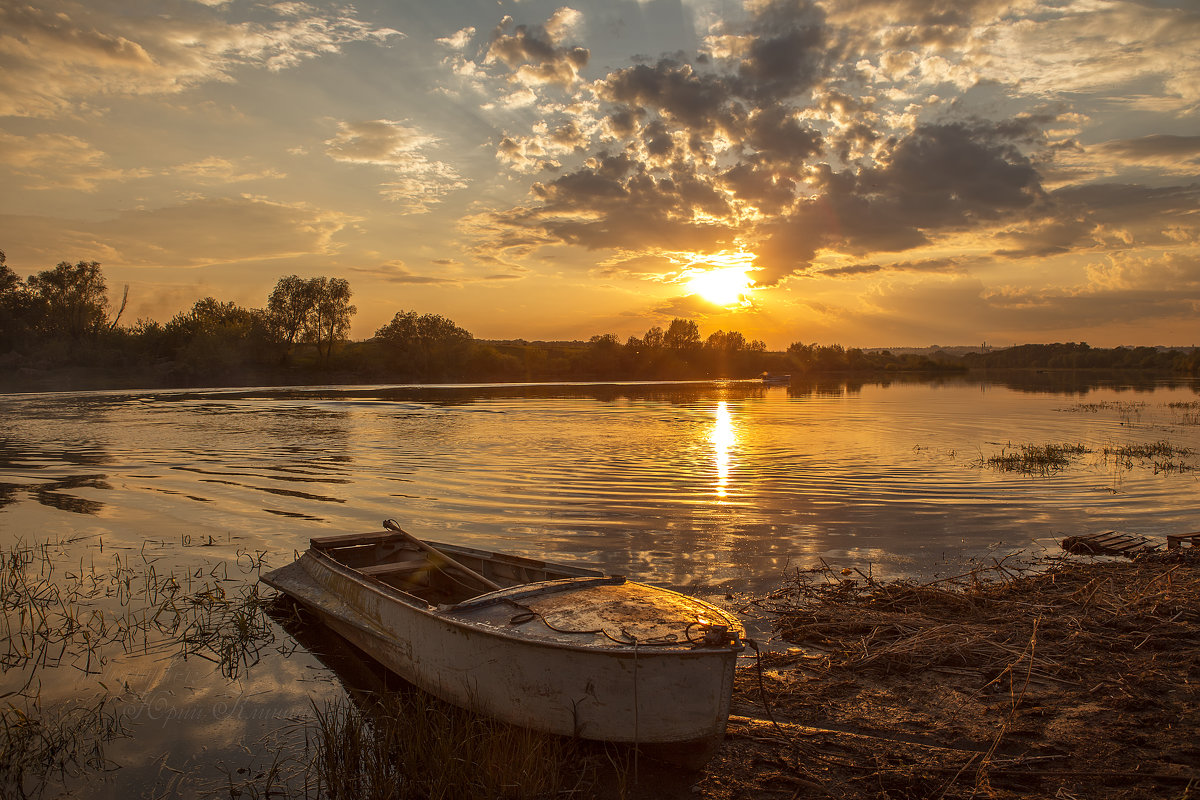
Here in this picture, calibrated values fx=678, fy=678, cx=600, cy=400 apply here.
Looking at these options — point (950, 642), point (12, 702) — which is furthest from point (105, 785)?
point (950, 642)

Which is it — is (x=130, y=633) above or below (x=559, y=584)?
below

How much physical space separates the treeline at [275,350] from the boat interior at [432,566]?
93.8 metres

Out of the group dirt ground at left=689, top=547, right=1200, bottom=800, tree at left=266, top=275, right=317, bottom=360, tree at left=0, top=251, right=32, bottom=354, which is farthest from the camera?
tree at left=266, top=275, right=317, bottom=360

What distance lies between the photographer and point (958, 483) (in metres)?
18.8

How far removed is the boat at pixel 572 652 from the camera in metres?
5.03

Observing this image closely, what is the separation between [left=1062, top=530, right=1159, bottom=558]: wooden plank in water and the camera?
11.3 m

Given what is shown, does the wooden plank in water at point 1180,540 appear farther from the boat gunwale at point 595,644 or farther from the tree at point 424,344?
the tree at point 424,344

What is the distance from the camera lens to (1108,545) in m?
11.3

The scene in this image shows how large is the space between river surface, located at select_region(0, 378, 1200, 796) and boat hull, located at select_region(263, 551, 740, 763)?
1799 mm

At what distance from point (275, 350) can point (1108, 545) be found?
360 feet

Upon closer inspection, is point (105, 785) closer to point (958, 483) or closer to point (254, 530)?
point (254, 530)

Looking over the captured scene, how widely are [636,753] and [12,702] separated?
20.0 ft

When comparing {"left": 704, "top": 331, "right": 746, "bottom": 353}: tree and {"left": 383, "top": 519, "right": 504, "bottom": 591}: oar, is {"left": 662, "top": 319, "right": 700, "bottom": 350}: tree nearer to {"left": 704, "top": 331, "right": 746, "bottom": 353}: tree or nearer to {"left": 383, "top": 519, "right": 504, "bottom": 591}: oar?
{"left": 704, "top": 331, "right": 746, "bottom": 353}: tree

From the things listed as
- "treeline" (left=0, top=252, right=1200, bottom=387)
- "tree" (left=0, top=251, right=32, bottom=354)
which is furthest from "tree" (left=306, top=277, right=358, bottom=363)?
"tree" (left=0, top=251, right=32, bottom=354)
